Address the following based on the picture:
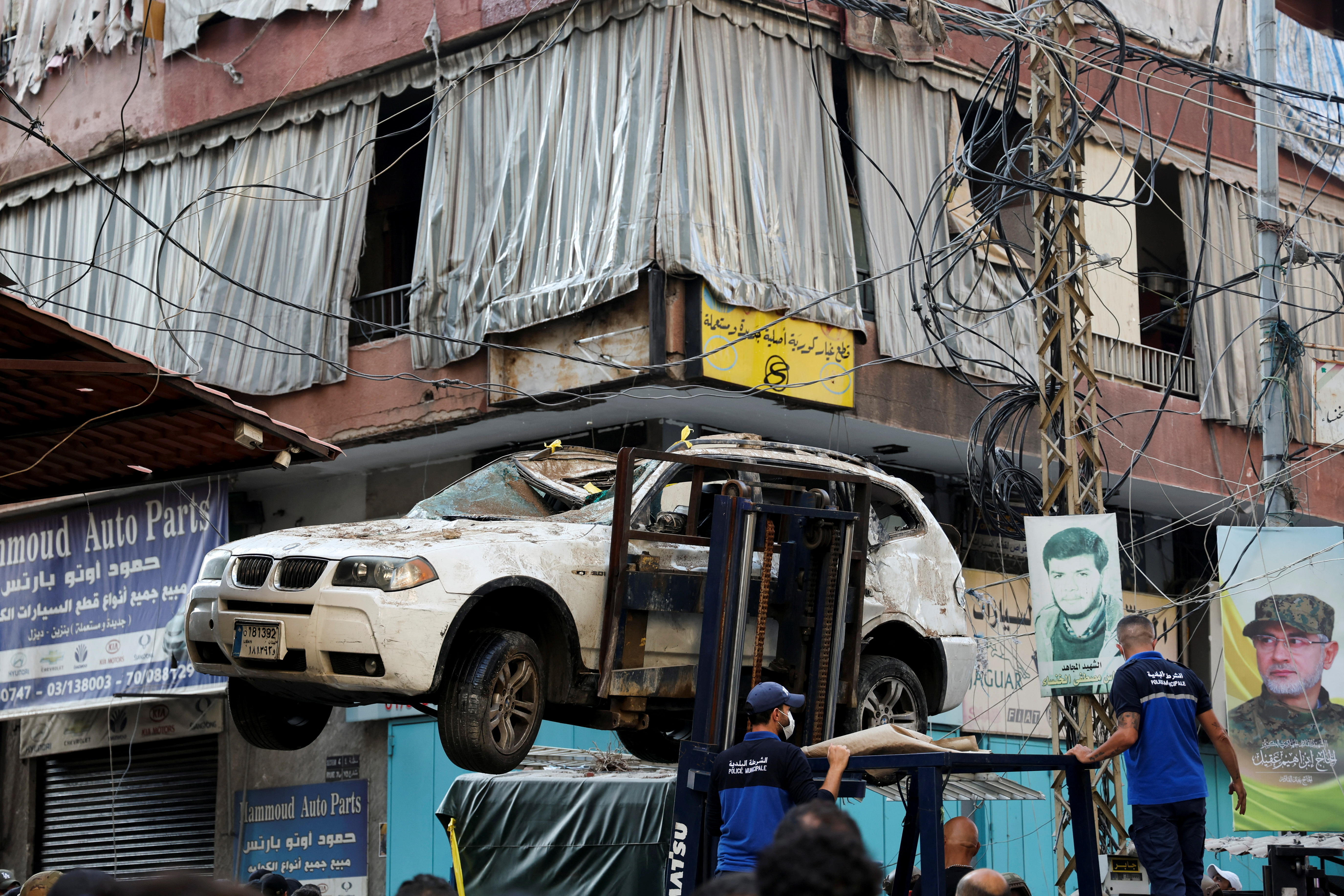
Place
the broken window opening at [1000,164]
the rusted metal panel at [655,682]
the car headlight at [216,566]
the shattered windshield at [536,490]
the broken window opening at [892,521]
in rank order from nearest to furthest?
the car headlight at [216,566] → the rusted metal panel at [655,682] → the shattered windshield at [536,490] → the broken window opening at [892,521] → the broken window opening at [1000,164]

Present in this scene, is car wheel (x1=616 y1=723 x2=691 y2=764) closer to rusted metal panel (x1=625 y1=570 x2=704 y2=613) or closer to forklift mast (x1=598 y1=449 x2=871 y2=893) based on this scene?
forklift mast (x1=598 y1=449 x2=871 y2=893)

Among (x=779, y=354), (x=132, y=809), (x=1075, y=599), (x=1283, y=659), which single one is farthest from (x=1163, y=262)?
(x=132, y=809)

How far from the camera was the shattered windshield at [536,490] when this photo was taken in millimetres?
9508

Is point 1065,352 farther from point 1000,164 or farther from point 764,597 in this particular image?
point 764,597

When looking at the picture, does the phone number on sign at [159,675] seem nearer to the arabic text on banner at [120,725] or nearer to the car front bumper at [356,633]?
the arabic text on banner at [120,725]

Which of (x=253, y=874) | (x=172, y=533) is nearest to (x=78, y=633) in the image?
(x=172, y=533)

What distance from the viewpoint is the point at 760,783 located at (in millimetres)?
6590

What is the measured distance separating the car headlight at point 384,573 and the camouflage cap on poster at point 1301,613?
279 inches

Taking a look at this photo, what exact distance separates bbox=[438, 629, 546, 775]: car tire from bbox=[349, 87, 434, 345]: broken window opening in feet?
27.8

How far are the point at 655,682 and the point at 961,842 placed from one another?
196 cm

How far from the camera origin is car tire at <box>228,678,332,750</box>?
30.0 feet

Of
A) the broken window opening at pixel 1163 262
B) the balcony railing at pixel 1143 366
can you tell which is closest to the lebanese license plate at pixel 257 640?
the balcony railing at pixel 1143 366

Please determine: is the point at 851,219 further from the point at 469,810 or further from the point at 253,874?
the point at 253,874

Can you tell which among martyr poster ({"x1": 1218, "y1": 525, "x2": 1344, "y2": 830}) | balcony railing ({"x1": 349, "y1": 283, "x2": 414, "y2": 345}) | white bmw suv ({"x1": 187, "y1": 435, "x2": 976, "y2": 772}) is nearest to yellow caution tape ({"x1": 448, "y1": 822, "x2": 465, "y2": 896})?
white bmw suv ({"x1": 187, "y1": 435, "x2": 976, "y2": 772})
